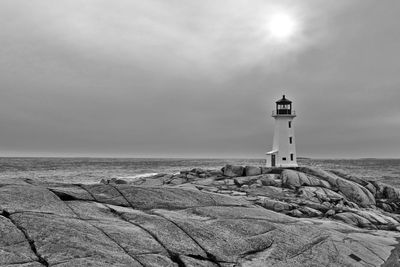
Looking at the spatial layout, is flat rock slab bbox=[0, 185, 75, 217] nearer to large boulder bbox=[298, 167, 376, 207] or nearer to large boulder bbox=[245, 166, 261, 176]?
large boulder bbox=[245, 166, 261, 176]

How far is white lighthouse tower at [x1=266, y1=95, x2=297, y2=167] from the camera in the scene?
5034 centimetres

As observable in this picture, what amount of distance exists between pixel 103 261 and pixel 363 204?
31.6 meters

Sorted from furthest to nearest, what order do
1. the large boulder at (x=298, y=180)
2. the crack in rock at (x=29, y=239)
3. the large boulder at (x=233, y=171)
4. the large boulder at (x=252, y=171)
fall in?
the large boulder at (x=233, y=171), the large boulder at (x=252, y=171), the large boulder at (x=298, y=180), the crack in rock at (x=29, y=239)

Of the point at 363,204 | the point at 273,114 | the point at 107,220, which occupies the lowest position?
the point at 363,204

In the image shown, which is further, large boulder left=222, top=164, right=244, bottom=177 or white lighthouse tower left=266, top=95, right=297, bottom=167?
white lighthouse tower left=266, top=95, right=297, bottom=167

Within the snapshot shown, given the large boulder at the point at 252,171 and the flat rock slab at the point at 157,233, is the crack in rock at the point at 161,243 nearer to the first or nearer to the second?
the flat rock slab at the point at 157,233

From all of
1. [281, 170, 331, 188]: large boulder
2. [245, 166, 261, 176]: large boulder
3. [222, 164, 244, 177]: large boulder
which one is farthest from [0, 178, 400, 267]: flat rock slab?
[222, 164, 244, 177]: large boulder

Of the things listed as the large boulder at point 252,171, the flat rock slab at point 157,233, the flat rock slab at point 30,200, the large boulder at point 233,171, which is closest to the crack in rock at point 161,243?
the flat rock slab at point 157,233

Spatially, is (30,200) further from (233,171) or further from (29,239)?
(233,171)

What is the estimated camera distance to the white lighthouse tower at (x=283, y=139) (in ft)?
165

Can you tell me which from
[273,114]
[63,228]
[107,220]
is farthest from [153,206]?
[273,114]

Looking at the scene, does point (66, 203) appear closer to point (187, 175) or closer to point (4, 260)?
point (4, 260)

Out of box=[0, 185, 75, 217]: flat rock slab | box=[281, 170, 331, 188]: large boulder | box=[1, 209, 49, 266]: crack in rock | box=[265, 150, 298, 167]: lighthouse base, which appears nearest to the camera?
box=[1, 209, 49, 266]: crack in rock

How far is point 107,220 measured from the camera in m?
12.1
